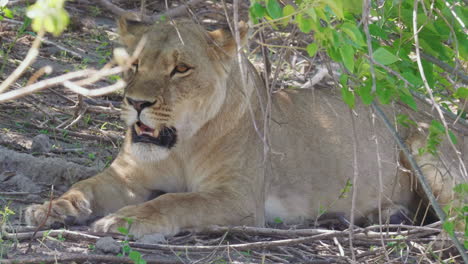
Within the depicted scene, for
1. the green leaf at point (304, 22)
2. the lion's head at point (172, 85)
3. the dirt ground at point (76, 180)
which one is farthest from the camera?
the lion's head at point (172, 85)

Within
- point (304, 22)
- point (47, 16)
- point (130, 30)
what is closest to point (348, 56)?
point (304, 22)

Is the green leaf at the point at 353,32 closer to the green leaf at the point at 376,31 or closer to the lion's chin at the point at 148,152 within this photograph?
the green leaf at the point at 376,31

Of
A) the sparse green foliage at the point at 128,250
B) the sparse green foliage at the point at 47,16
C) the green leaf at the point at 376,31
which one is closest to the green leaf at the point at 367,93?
the green leaf at the point at 376,31

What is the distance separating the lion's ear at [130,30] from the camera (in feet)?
14.1

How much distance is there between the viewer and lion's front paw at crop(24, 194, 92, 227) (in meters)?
3.69

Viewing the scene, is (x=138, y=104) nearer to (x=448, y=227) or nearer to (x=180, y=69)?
(x=180, y=69)

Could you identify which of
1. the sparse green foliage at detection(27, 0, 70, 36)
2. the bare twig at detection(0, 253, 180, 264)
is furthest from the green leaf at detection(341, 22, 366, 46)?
the bare twig at detection(0, 253, 180, 264)

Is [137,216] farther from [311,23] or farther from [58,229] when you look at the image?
[311,23]

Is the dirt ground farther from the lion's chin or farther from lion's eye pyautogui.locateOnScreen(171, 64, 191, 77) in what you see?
lion's eye pyautogui.locateOnScreen(171, 64, 191, 77)

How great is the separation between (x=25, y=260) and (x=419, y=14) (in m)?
1.74

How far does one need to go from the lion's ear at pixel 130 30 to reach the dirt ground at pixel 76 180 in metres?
0.35

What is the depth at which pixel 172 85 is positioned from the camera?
3.96 m

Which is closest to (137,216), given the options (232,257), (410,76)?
(232,257)

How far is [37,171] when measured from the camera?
4.46 meters
